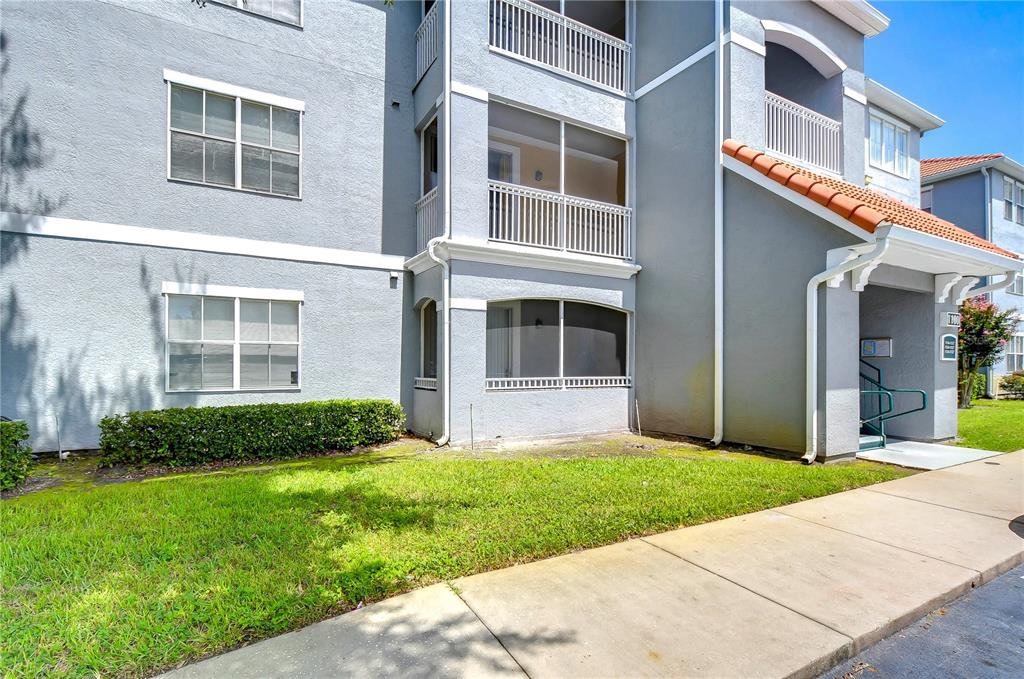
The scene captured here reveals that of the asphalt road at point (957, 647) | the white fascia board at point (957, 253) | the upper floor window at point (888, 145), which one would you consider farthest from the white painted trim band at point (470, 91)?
the upper floor window at point (888, 145)

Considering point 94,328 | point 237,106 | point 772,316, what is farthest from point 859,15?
point 94,328

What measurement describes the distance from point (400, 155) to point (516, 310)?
4.06 m

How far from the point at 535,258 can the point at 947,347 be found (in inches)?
322

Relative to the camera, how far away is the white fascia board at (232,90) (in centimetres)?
823

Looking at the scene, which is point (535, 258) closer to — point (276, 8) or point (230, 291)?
point (230, 291)

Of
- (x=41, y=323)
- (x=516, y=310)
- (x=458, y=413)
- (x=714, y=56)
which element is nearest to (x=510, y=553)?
(x=458, y=413)

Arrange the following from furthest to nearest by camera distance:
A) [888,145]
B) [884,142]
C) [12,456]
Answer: [888,145] → [884,142] → [12,456]

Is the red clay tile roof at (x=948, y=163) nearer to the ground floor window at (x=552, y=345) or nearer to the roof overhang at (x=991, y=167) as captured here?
the roof overhang at (x=991, y=167)

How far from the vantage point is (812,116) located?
10227mm

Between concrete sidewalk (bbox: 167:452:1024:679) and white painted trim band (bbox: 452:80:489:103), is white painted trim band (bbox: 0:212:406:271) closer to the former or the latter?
white painted trim band (bbox: 452:80:489:103)

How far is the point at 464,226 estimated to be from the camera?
8.72 meters

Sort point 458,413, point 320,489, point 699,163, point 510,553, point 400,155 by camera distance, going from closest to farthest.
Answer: point 510,553 → point 320,489 → point 458,413 → point 699,163 → point 400,155

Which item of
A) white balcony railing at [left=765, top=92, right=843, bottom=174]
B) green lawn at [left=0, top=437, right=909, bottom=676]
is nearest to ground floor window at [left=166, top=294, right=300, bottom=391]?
green lawn at [left=0, top=437, right=909, bottom=676]

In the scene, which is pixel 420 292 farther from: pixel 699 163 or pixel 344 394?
pixel 699 163
